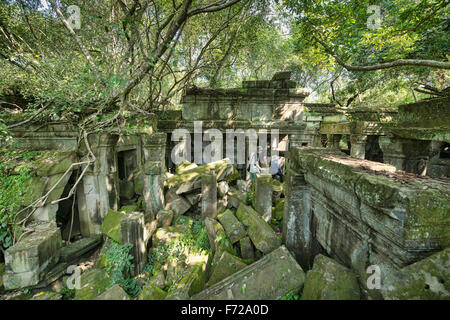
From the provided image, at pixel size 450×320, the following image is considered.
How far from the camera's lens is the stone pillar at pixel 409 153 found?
3.97 m

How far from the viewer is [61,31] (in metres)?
5.26

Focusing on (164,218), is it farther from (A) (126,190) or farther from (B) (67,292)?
(A) (126,190)

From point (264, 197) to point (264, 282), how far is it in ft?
6.48

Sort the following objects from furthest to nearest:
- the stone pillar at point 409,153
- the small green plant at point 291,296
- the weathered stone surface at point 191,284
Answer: the stone pillar at point 409,153, the weathered stone surface at point 191,284, the small green plant at point 291,296

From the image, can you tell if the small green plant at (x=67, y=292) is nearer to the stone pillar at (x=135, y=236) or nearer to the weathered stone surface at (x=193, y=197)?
the stone pillar at (x=135, y=236)

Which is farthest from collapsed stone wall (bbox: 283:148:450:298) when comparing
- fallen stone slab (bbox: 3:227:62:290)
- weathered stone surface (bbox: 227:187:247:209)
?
fallen stone slab (bbox: 3:227:62:290)

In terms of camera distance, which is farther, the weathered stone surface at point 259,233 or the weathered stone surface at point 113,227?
the weathered stone surface at point 113,227

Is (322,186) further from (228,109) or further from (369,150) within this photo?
(369,150)

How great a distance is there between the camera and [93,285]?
102 inches

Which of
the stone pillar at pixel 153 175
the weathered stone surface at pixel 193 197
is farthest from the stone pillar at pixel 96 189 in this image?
the weathered stone surface at pixel 193 197

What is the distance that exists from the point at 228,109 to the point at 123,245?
4898 mm

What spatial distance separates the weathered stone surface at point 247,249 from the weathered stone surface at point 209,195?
119 centimetres

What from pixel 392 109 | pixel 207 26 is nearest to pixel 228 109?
pixel 207 26

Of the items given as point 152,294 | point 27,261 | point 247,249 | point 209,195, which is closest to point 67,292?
point 27,261
